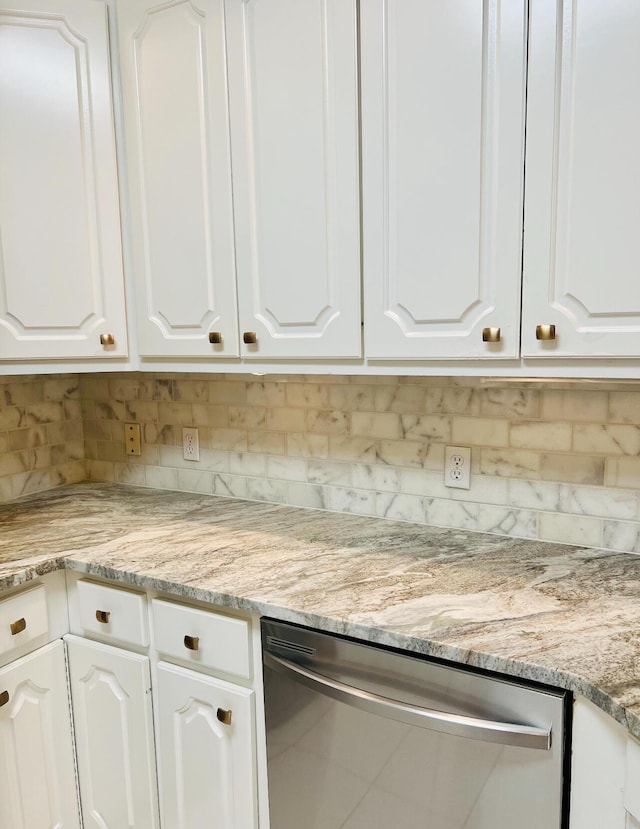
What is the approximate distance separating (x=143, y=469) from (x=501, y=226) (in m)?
1.48

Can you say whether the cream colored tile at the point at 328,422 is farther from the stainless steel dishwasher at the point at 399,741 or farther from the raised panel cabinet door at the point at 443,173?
the stainless steel dishwasher at the point at 399,741

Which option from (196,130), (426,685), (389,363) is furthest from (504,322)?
(196,130)

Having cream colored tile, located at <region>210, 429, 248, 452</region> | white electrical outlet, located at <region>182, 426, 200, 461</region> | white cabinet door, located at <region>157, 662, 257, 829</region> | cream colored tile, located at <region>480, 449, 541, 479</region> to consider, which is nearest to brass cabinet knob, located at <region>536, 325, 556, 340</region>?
cream colored tile, located at <region>480, 449, 541, 479</region>

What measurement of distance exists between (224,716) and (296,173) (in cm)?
120

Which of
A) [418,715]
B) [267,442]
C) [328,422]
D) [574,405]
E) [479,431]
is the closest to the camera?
[418,715]

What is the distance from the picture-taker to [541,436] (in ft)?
5.09

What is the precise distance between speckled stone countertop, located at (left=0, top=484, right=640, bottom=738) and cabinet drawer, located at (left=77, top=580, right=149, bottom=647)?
0.20 ft

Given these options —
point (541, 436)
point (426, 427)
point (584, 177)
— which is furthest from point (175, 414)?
point (584, 177)

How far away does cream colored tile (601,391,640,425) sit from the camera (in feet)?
4.69

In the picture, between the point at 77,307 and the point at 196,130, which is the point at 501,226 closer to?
the point at 196,130

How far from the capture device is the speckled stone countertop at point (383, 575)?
107 centimetres

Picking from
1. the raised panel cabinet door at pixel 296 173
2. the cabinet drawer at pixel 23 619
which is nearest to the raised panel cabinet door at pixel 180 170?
the raised panel cabinet door at pixel 296 173

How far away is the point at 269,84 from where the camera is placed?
145cm

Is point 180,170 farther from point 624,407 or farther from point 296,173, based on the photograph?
point 624,407
